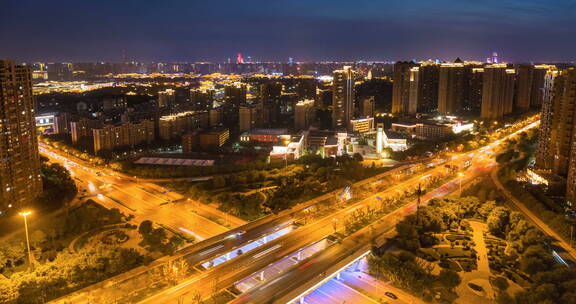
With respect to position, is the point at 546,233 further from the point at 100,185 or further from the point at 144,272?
the point at 100,185

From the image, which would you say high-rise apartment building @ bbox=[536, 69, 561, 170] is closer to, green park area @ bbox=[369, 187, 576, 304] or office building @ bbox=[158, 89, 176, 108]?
green park area @ bbox=[369, 187, 576, 304]

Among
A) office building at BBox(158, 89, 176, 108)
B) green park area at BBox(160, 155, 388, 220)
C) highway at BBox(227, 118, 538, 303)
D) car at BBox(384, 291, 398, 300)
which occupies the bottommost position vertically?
car at BBox(384, 291, 398, 300)

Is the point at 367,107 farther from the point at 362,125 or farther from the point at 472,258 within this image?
the point at 472,258

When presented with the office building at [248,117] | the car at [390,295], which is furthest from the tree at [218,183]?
the office building at [248,117]

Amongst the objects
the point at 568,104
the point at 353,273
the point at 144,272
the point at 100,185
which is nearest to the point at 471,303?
the point at 353,273

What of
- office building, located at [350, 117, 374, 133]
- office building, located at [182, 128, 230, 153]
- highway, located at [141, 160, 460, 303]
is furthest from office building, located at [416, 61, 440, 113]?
highway, located at [141, 160, 460, 303]
